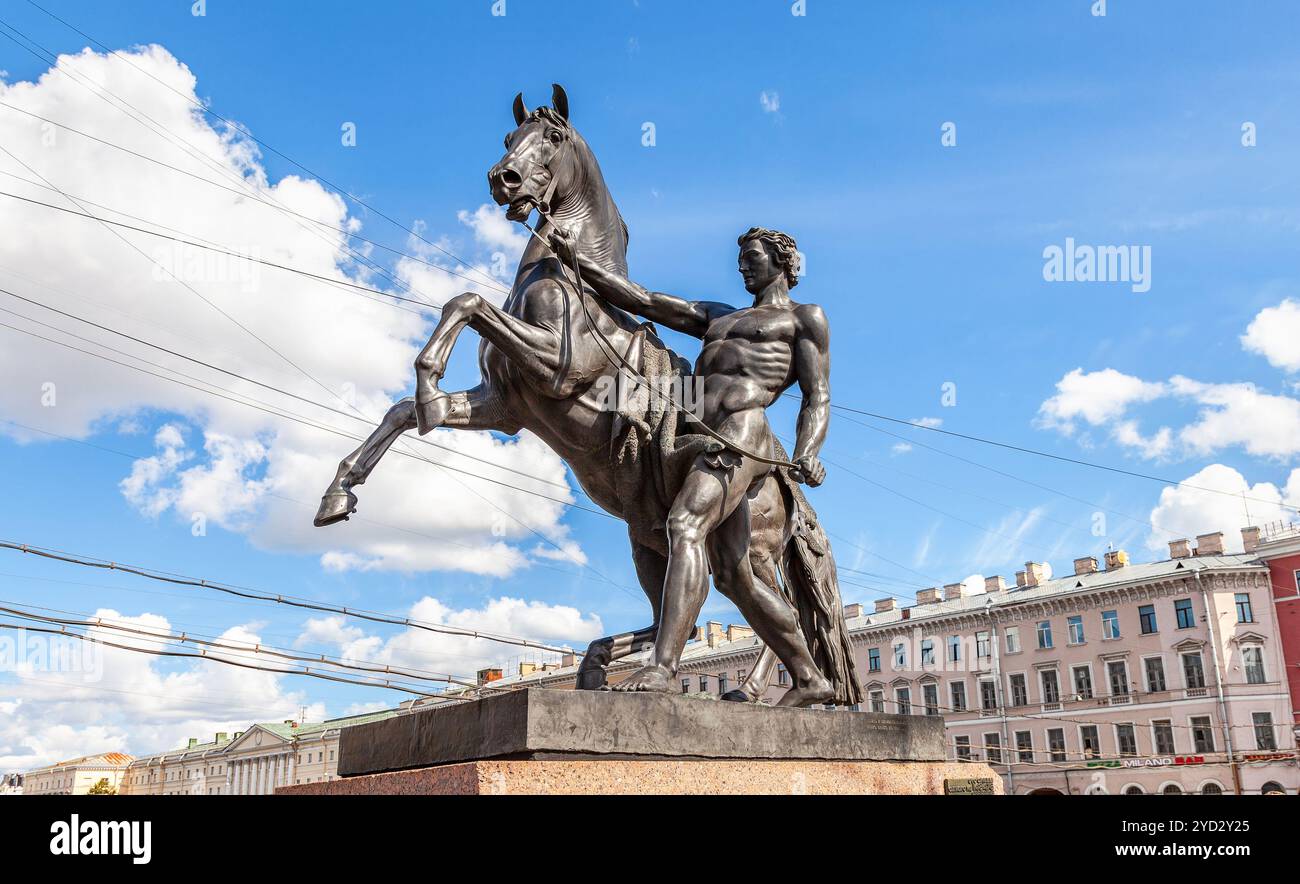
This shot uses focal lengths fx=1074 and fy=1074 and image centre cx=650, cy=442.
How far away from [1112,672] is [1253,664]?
621 cm

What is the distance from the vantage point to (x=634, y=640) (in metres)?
6.23

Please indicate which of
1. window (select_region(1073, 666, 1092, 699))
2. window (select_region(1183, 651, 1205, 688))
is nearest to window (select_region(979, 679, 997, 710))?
window (select_region(1073, 666, 1092, 699))

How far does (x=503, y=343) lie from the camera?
556 cm

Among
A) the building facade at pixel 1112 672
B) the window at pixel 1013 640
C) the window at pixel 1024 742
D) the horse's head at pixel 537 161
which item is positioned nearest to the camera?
the horse's head at pixel 537 161

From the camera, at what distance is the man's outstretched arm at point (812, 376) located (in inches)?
237

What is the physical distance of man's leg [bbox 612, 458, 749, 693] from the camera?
5.33 m

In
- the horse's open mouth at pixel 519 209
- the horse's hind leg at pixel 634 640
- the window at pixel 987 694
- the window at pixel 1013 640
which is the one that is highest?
the window at pixel 1013 640

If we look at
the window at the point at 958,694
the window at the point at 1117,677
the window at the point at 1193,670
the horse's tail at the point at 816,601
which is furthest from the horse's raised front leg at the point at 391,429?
Answer: the window at the point at 958,694

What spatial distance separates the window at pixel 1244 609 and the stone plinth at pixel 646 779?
49718 millimetres

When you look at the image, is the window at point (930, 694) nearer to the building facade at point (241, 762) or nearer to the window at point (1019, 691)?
the window at point (1019, 691)

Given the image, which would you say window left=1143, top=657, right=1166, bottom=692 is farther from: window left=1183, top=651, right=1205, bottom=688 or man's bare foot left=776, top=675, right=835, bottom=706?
man's bare foot left=776, top=675, right=835, bottom=706

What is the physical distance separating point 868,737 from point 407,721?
2.53 meters
